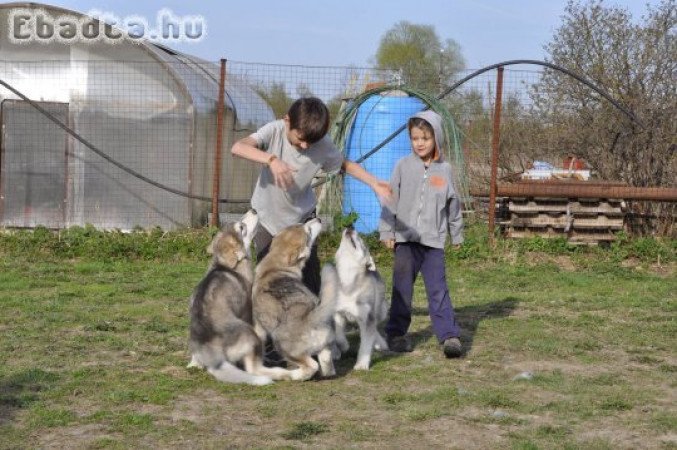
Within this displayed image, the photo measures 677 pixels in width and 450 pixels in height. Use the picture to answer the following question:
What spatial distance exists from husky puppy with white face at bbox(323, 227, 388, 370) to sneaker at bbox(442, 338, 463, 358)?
53cm

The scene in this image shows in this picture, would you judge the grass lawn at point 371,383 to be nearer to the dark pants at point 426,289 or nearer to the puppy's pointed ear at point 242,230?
the dark pants at point 426,289

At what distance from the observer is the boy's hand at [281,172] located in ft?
20.8

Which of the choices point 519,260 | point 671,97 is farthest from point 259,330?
point 671,97

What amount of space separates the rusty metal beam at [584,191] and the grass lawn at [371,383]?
239 cm

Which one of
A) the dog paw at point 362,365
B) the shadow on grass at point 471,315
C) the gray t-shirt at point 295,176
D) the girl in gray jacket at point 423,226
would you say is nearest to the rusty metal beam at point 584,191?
the shadow on grass at point 471,315

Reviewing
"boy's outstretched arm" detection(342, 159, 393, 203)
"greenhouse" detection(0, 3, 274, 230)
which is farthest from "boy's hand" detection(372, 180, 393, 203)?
"greenhouse" detection(0, 3, 274, 230)

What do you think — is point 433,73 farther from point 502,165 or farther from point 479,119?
point 502,165

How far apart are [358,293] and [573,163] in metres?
10.0

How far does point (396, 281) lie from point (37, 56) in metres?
9.78

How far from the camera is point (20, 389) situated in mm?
6098

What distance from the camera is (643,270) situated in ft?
40.6

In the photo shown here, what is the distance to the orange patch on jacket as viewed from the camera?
24.0 feet

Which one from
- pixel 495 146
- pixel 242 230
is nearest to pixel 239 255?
pixel 242 230

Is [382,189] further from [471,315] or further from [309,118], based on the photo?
[471,315]
